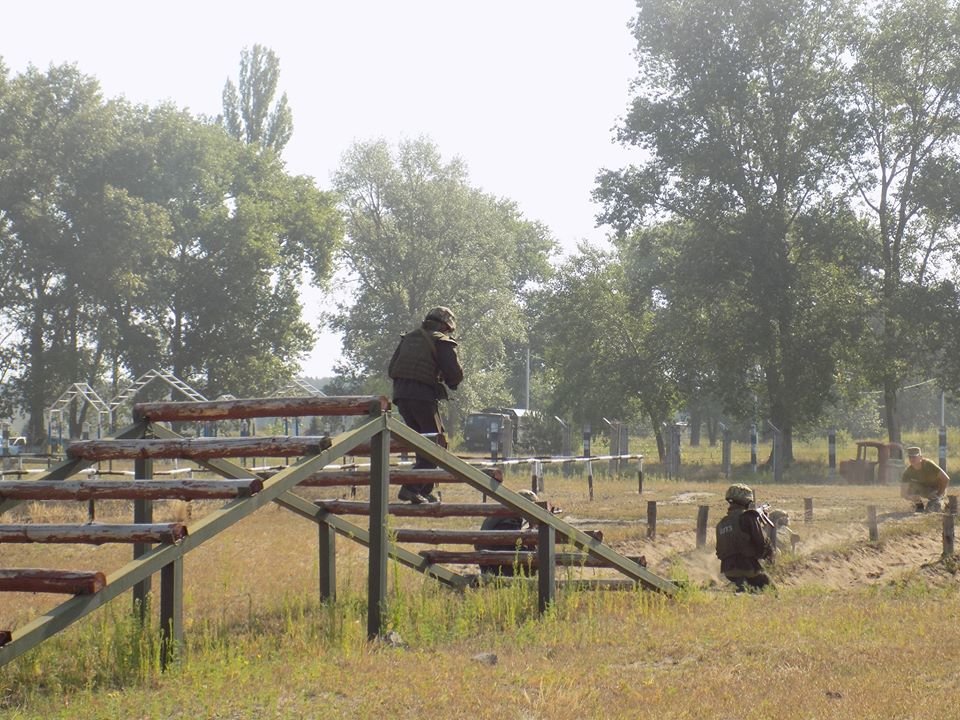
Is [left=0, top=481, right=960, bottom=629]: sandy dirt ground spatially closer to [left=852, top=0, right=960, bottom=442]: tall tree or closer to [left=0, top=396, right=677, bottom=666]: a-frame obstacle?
[left=0, top=396, right=677, bottom=666]: a-frame obstacle

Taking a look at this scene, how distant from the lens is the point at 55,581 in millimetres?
7242

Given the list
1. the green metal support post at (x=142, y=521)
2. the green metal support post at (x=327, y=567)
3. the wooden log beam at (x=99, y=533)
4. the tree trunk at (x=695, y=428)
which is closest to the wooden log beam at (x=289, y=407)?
the green metal support post at (x=142, y=521)

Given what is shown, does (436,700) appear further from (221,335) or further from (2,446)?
(221,335)

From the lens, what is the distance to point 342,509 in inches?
457

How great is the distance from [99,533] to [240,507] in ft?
2.70

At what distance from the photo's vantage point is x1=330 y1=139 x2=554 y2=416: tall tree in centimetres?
6481

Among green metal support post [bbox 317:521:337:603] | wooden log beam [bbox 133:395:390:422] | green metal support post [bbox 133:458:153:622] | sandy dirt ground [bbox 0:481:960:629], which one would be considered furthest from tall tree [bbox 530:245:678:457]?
wooden log beam [bbox 133:395:390:422]

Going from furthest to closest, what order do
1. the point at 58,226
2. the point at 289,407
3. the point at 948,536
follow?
the point at 58,226 < the point at 948,536 < the point at 289,407

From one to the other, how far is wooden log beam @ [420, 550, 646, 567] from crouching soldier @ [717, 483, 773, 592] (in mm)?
1416

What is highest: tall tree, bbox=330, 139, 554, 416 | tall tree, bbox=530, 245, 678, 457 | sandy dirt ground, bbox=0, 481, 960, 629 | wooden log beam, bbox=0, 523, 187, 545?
tall tree, bbox=330, 139, 554, 416

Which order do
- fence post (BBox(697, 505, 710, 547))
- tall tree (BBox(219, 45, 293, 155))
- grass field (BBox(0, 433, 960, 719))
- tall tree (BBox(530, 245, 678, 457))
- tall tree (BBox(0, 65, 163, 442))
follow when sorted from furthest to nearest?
tall tree (BBox(219, 45, 293, 155)) < tall tree (BBox(0, 65, 163, 442)) < tall tree (BBox(530, 245, 678, 457)) < fence post (BBox(697, 505, 710, 547)) < grass field (BBox(0, 433, 960, 719))

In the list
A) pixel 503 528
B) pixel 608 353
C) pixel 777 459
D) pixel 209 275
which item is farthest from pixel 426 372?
pixel 209 275

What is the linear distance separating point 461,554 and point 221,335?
4812 centimetres

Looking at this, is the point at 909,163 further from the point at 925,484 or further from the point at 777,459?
the point at 925,484
